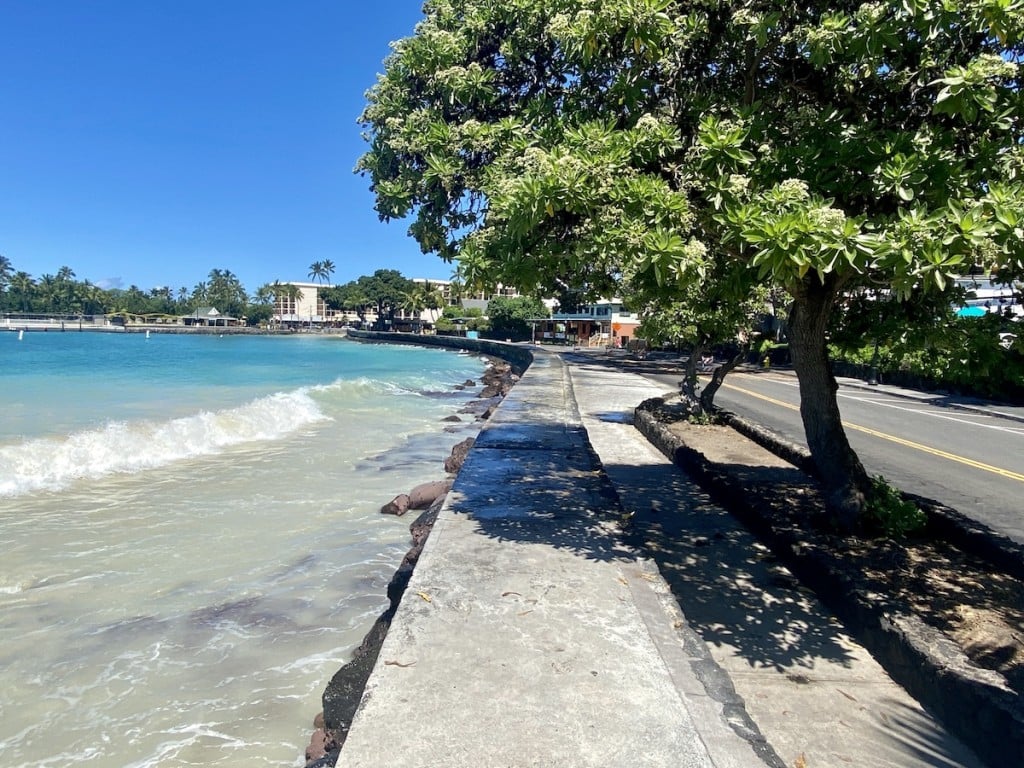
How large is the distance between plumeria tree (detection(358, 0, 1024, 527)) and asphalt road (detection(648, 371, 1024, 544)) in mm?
3823

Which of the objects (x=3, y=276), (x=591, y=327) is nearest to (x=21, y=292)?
(x=3, y=276)

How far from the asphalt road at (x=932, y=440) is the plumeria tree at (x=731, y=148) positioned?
3823mm

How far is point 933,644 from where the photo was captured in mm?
3938

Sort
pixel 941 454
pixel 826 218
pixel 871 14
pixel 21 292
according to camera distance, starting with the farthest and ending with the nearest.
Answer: pixel 21 292, pixel 941 454, pixel 871 14, pixel 826 218

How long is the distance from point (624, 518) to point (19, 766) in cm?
453

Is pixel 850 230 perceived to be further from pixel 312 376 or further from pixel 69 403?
pixel 312 376

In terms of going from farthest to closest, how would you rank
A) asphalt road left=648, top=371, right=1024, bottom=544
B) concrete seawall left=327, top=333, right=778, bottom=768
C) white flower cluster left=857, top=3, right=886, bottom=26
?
asphalt road left=648, top=371, right=1024, bottom=544, white flower cluster left=857, top=3, right=886, bottom=26, concrete seawall left=327, top=333, right=778, bottom=768

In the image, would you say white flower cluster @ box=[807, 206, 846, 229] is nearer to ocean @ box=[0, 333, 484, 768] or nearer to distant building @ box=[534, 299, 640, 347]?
ocean @ box=[0, 333, 484, 768]

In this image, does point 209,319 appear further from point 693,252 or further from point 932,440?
point 693,252

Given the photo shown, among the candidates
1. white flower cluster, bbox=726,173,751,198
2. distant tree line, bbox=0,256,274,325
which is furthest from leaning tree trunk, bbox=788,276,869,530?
distant tree line, bbox=0,256,274,325

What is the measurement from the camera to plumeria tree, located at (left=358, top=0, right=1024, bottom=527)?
3.68 meters

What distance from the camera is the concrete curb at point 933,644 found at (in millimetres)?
3266

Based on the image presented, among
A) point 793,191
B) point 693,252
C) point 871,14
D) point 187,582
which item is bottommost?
point 187,582

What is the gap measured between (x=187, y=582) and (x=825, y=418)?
6438 millimetres
